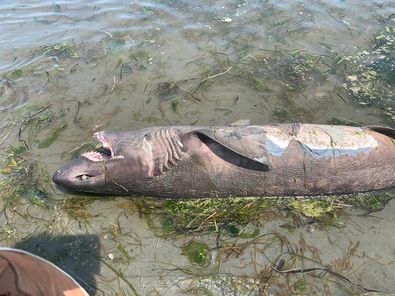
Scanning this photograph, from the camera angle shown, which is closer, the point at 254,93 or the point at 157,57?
the point at 254,93

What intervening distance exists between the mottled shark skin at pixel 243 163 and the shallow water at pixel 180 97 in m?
0.46

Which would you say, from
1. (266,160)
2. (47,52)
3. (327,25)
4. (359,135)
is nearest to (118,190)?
(266,160)

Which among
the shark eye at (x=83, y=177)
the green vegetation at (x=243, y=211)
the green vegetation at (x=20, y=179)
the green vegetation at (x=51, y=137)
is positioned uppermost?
the shark eye at (x=83, y=177)

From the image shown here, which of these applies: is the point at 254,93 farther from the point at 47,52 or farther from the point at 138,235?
the point at 47,52

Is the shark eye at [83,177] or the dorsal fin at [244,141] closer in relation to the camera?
the dorsal fin at [244,141]

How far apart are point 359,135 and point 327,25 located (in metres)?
3.91

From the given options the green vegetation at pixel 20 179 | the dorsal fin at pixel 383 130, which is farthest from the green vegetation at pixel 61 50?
the dorsal fin at pixel 383 130

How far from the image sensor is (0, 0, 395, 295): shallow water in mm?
4676

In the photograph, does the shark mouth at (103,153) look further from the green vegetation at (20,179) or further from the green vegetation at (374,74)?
the green vegetation at (374,74)

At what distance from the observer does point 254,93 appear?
6703mm

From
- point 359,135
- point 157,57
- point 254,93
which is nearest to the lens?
point 359,135

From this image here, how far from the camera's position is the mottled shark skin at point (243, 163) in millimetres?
4906

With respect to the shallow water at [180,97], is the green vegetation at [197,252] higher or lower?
lower

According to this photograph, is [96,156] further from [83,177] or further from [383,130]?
[383,130]
